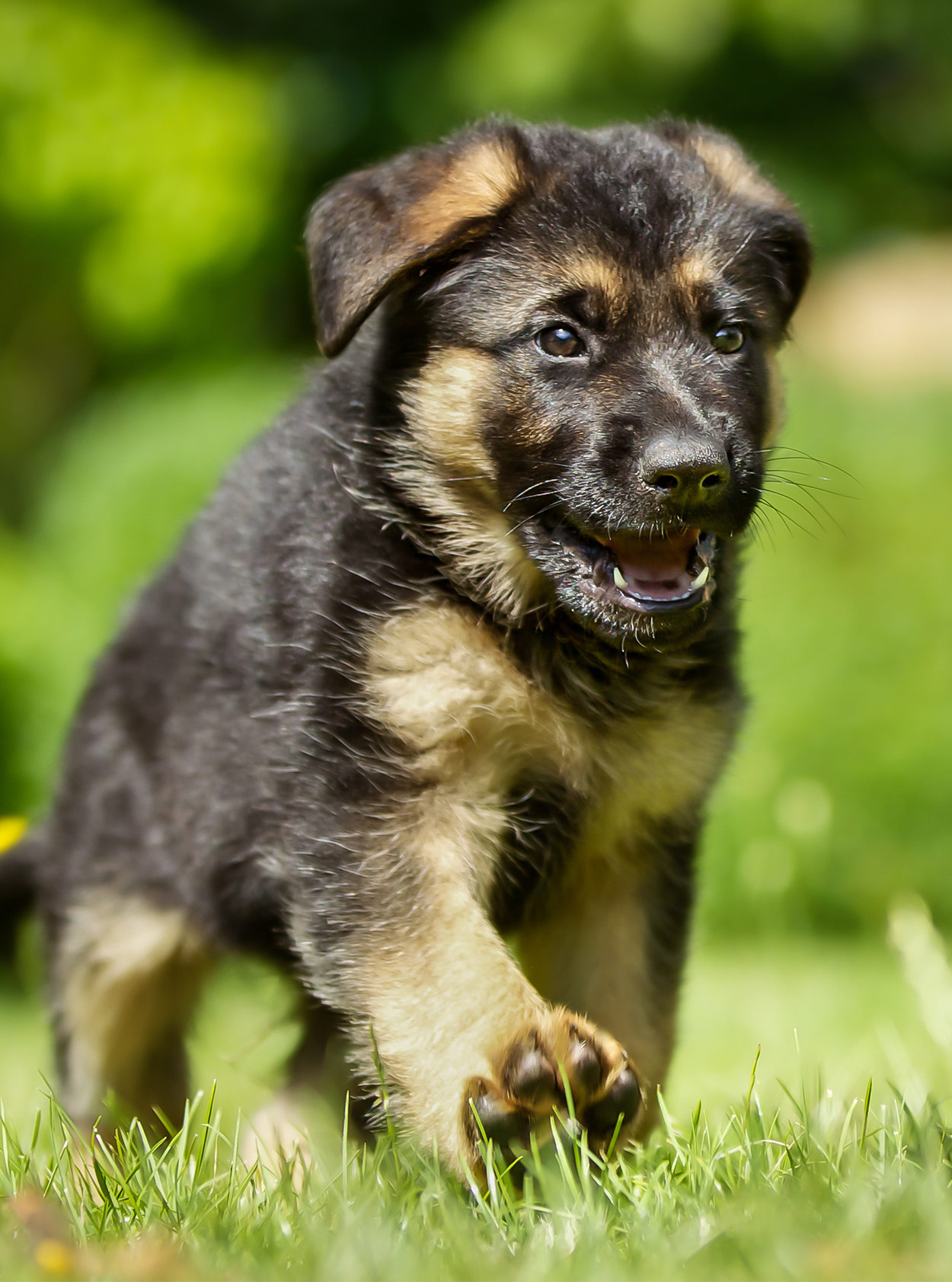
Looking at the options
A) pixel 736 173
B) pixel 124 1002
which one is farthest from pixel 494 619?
pixel 124 1002

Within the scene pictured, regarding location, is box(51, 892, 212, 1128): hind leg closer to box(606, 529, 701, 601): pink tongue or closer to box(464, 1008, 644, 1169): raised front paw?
box(464, 1008, 644, 1169): raised front paw

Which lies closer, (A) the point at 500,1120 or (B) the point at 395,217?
(A) the point at 500,1120

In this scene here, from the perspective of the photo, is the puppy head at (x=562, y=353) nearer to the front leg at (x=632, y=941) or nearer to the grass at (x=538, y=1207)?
the front leg at (x=632, y=941)

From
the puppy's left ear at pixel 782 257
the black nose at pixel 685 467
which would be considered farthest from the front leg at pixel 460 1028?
the puppy's left ear at pixel 782 257

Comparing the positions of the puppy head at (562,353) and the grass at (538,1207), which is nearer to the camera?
the grass at (538,1207)

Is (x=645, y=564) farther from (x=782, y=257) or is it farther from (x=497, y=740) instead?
(x=782, y=257)

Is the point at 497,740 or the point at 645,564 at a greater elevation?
the point at 645,564

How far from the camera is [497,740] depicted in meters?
2.92

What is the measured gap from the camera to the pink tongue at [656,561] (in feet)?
9.43

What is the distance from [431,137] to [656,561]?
320cm

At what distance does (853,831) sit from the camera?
22.9ft

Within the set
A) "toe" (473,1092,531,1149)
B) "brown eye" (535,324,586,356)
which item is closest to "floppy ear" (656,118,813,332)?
"brown eye" (535,324,586,356)

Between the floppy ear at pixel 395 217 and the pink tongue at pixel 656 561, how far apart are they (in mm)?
668

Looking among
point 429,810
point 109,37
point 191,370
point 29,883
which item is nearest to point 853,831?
point 29,883
